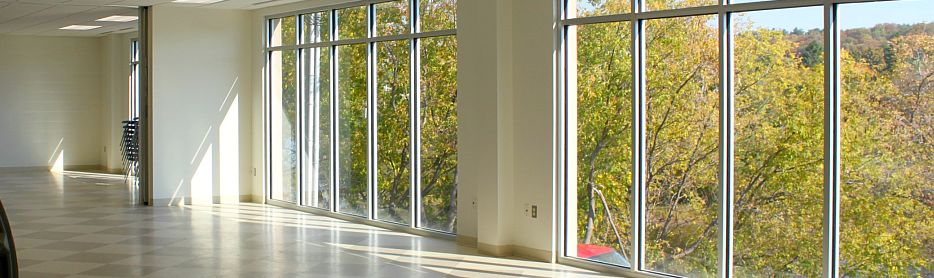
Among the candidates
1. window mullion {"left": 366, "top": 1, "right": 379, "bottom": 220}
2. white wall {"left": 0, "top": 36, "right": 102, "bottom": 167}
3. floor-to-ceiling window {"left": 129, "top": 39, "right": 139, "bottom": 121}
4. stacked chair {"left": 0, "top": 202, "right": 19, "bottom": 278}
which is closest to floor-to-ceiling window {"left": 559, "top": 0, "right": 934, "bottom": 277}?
window mullion {"left": 366, "top": 1, "right": 379, "bottom": 220}

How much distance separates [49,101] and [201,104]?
7.40 m

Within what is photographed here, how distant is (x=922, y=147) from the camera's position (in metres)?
5.53

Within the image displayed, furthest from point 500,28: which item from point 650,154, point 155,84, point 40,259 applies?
point 155,84

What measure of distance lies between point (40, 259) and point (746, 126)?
588 centimetres

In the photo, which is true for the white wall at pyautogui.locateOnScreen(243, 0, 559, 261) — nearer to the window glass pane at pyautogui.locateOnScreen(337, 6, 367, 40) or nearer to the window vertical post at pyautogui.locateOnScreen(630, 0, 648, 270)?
the window vertical post at pyautogui.locateOnScreen(630, 0, 648, 270)

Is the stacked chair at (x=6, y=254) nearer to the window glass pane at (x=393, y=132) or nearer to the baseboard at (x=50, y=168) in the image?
the window glass pane at (x=393, y=132)

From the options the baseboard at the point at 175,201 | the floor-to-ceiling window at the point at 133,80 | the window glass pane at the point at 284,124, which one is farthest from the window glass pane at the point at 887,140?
the floor-to-ceiling window at the point at 133,80

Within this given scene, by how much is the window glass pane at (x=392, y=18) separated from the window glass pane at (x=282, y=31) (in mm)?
2116

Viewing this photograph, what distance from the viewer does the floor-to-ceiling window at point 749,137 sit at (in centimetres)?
562

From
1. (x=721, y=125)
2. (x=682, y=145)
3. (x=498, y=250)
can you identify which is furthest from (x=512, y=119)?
(x=721, y=125)

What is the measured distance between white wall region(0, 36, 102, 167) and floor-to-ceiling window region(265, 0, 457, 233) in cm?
767

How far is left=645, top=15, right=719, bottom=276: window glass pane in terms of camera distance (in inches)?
263

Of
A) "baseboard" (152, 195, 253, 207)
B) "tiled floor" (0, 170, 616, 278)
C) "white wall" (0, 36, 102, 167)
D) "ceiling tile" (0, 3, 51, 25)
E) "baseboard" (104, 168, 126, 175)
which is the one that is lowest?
"tiled floor" (0, 170, 616, 278)

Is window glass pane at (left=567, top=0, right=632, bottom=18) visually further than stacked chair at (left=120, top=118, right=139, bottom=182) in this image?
No
